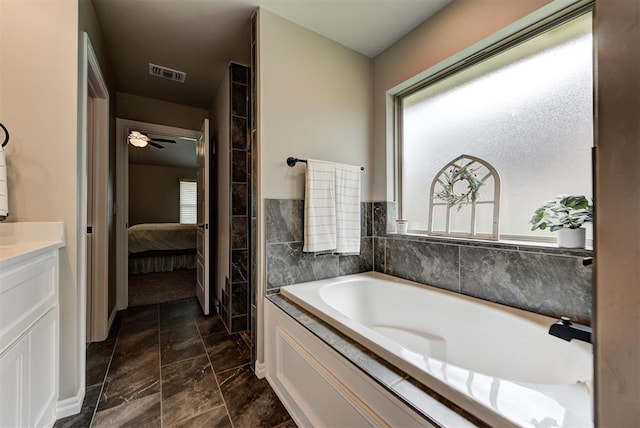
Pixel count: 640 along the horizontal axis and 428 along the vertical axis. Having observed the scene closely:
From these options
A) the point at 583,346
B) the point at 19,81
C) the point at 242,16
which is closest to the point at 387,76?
the point at 242,16

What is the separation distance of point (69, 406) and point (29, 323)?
0.63 meters

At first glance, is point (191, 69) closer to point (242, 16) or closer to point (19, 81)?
point (242, 16)

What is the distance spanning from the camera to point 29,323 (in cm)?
107

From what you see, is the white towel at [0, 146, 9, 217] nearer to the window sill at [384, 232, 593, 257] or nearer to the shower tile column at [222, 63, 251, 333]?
the shower tile column at [222, 63, 251, 333]

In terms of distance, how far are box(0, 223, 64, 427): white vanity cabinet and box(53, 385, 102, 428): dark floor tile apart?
0.24 feet

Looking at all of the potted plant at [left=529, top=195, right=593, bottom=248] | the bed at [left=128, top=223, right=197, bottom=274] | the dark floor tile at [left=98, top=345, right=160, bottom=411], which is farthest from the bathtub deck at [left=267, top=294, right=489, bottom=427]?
the bed at [left=128, top=223, right=197, bottom=274]

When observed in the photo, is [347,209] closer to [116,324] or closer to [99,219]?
[99,219]

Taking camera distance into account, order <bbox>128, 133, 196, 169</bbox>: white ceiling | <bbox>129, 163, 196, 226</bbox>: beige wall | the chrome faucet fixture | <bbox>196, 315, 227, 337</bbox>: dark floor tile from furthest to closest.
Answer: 1. <bbox>129, 163, 196, 226</bbox>: beige wall
2. <bbox>128, 133, 196, 169</bbox>: white ceiling
3. <bbox>196, 315, 227, 337</bbox>: dark floor tile
4. the chrome faucet fixture

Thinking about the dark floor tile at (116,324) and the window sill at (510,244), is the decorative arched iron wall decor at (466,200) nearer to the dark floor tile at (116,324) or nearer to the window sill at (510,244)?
the window sill at (510,244)

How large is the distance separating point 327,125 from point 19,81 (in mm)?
1664

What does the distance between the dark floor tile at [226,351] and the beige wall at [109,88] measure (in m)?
0.99

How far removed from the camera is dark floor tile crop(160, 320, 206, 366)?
1903mm

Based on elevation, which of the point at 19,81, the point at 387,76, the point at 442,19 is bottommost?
the point at 19,81

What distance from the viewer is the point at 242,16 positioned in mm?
1801
